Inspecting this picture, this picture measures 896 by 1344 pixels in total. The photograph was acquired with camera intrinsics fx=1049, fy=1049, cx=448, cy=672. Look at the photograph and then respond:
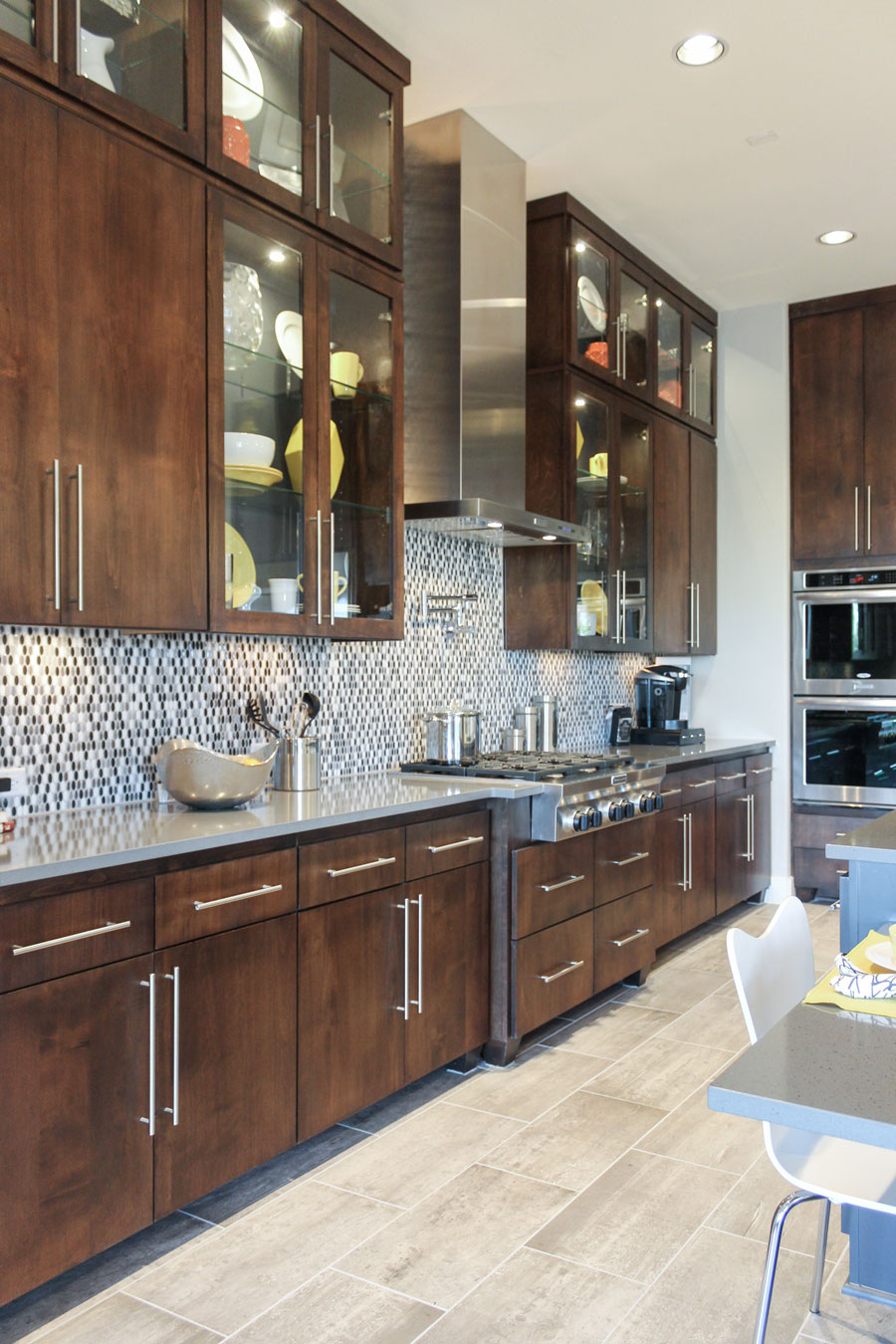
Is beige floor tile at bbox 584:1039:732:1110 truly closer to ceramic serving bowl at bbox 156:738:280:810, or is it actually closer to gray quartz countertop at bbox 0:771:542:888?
gray quartz countertop at bbox 0:771:542:888

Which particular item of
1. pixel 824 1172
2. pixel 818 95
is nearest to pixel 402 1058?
pixel 824 1172

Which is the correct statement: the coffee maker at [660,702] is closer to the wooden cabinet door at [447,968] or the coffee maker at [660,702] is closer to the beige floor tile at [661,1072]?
the beige floor tile at [661,1072]

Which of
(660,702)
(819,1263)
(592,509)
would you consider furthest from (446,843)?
(660,702)

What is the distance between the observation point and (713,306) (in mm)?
5621

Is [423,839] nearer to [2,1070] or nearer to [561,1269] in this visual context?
[561,1269]

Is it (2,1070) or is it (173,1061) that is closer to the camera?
(2,1070)

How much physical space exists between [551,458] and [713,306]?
206 cm

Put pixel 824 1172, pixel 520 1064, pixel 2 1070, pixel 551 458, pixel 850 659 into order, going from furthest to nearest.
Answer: pixel 850 659 → pixel 551 458 → pixel 520 1064 → pixel 2 1070 → pixel 824 1172

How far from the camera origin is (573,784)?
130 inches

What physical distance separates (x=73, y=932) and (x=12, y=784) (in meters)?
0.60

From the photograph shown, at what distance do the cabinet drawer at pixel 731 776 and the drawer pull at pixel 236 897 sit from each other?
2.95m

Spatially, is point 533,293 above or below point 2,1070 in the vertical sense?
above

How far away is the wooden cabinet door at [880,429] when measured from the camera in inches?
208

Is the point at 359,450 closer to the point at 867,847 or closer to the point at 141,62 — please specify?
the point at 141,62
